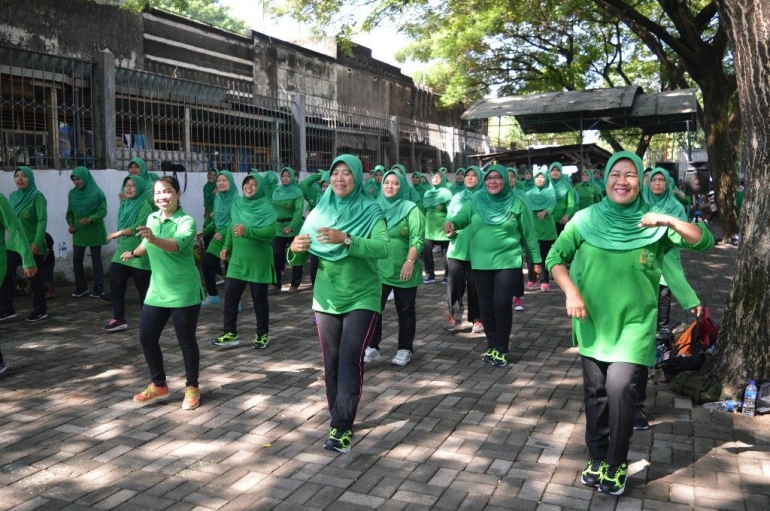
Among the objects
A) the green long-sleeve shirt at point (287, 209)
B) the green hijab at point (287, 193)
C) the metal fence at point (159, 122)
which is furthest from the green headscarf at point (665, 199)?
the metal fence at point (159, 122)

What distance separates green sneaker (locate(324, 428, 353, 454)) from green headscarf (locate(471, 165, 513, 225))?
2771 millimetres

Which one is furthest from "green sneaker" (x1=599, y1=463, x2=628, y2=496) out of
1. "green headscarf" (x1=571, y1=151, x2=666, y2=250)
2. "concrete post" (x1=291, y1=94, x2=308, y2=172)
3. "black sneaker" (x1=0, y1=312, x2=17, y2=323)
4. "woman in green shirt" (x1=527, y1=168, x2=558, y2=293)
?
"concrete post" (x1=291, y1=94, x2=308, y2=172)

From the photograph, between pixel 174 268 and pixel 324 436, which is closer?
pixel 324 436

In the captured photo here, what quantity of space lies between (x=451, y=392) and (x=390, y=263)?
143cm

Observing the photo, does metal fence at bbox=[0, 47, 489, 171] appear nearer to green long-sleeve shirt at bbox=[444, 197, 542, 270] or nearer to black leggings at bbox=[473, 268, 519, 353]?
green long-sleeve shirt at bbox=[444, 197, 542, 270]

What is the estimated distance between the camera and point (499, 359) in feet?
20.9

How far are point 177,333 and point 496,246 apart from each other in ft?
9.16

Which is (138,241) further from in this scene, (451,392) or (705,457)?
(705,457)

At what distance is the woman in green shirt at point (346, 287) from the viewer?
14.3 ft

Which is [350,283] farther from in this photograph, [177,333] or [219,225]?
[219,225]

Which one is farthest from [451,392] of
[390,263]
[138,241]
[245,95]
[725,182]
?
[725,182]

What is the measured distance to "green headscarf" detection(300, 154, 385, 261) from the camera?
444cm

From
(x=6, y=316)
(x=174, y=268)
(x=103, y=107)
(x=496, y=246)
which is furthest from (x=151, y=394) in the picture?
(x=103, y=107)

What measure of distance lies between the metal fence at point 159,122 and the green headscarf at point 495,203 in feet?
22.6
